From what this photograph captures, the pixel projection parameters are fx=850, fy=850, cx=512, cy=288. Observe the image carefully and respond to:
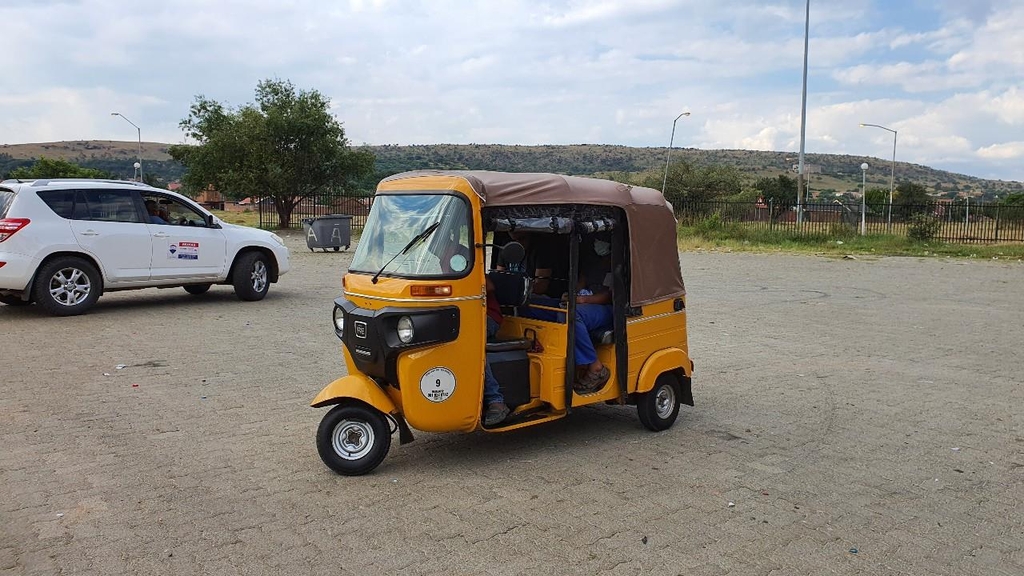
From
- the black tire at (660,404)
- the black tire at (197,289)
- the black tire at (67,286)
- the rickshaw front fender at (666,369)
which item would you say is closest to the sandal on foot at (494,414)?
the rickshaw front fender at (666,369)

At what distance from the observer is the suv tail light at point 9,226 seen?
37.9 ft

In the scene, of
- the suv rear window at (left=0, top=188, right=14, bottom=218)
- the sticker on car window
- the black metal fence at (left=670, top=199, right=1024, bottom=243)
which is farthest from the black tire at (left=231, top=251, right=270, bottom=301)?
the black metal fence at (left=670, top=199, right=1024, bottom=243)

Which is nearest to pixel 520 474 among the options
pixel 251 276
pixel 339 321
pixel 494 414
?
pixel 494 414

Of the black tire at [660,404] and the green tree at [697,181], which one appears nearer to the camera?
the black tire at [660,404]

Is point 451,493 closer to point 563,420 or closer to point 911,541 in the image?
point 563,420

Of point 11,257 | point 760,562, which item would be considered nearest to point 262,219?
point 11,257

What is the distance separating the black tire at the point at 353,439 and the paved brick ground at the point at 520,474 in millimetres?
127

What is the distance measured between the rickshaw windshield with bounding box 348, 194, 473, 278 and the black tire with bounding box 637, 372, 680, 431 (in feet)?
6.84

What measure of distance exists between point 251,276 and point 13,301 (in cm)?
347

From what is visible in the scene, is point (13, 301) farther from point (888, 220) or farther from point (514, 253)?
point (888, 220)

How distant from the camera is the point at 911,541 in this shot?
471cm

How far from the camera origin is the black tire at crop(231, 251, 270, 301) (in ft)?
46.2

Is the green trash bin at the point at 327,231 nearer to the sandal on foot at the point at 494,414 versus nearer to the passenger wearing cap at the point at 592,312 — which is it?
the passenger wearing cap at the point at 592,312

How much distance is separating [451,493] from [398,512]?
44 cm
